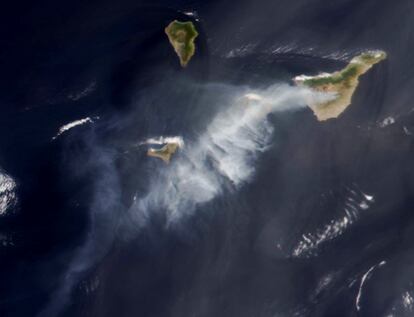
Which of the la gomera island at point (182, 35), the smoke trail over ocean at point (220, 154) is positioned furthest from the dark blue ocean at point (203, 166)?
the la gomera island at point (182, 35)

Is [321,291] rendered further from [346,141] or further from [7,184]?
[7,184]

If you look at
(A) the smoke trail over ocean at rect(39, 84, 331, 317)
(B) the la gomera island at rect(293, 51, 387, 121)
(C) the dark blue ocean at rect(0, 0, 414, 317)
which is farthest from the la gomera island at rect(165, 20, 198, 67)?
(B) the la gomera island at rect(293, 51, 387, 121)

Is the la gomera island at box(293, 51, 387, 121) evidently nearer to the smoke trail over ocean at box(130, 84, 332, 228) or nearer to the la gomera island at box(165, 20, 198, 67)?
the smoke trail over ocean at box(130, 84, 332, 228)

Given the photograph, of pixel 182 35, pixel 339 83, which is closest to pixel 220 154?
pixel 182 35

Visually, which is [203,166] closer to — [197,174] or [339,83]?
[197,174]

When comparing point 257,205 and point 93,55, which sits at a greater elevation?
point 93,55

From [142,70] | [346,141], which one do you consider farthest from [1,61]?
[346,141]

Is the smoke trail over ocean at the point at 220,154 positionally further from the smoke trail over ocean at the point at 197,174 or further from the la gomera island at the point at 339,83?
the la gomera island at the point at 339,83
